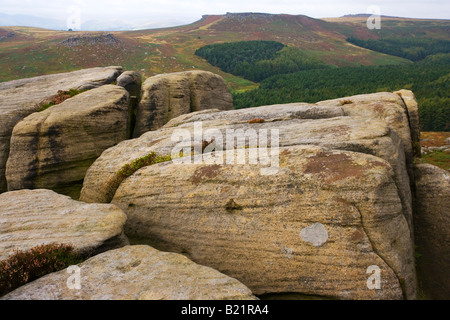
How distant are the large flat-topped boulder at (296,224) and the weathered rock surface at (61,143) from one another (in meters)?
11.8

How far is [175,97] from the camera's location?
34875 millimetres

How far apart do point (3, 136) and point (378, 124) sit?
3073 centimetres

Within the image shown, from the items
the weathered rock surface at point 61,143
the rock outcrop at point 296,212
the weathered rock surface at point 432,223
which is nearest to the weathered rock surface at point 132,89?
the weathered rock surface at point 61,143

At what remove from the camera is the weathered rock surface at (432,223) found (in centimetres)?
1820

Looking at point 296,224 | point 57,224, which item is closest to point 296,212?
point 296,224

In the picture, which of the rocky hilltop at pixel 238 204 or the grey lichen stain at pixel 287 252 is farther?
the grey lichen stain at pixel 287 252

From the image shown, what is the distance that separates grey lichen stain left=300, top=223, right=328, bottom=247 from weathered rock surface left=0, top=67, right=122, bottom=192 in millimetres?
26535

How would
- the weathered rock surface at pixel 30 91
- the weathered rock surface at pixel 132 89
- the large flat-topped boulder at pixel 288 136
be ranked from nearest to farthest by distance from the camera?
the large flat-topped boulder at pixel 288 136, the weathered rock surface at pixel 30 91, the weathered rock surface at pixel 132 89

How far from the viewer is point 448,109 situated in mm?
121625

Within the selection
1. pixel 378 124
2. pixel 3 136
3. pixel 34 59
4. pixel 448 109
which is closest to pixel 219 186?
pixel 378 124

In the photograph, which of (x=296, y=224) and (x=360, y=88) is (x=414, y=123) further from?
(x=360, y=88)

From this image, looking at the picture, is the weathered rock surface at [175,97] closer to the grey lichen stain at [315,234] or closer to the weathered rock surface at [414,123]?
the grey lichen stain at [315,234]

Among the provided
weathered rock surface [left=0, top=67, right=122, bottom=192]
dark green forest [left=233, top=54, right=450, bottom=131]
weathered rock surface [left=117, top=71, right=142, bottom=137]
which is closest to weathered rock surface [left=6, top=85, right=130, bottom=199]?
weathered rock surface [left=0, top=67, right=122, bottom=192]

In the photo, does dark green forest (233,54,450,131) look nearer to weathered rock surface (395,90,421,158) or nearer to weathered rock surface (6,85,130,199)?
weathered rock surface (6,85,130,199)
